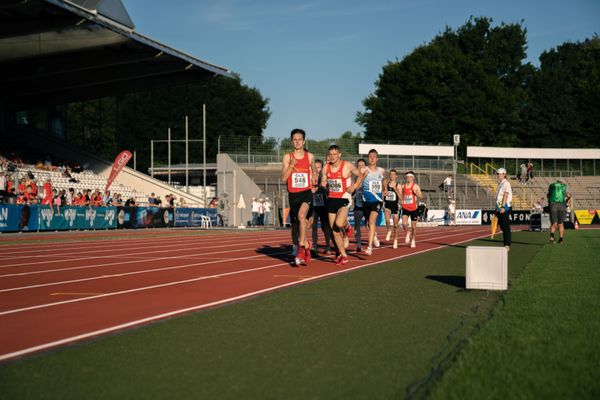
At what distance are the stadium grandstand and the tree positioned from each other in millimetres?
29854

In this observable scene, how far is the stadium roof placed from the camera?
1259 inches

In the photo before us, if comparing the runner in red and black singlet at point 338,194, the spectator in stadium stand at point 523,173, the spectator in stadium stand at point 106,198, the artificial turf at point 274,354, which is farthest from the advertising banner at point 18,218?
the spectator in stadium stand at point 523,173

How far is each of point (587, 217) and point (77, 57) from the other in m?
33.8

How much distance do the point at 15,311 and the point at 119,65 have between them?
37.0 m

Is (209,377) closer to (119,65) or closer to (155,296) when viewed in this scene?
(155,296)

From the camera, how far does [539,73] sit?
281 feet

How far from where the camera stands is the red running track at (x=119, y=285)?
6594 mm

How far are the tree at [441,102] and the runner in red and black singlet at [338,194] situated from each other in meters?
63.7

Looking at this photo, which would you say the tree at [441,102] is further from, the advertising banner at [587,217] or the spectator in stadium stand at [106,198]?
the spectator in stadium stand at [106,198]

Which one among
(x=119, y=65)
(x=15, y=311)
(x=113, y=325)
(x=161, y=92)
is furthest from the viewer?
(x=161, y=92)

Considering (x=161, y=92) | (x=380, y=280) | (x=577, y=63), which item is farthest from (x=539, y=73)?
(x=380, y=280)

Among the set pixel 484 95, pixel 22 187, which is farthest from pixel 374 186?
pixel 484 95

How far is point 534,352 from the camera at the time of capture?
16.8 feet

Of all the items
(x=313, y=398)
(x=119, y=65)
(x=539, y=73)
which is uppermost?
(x=539, y=73)
